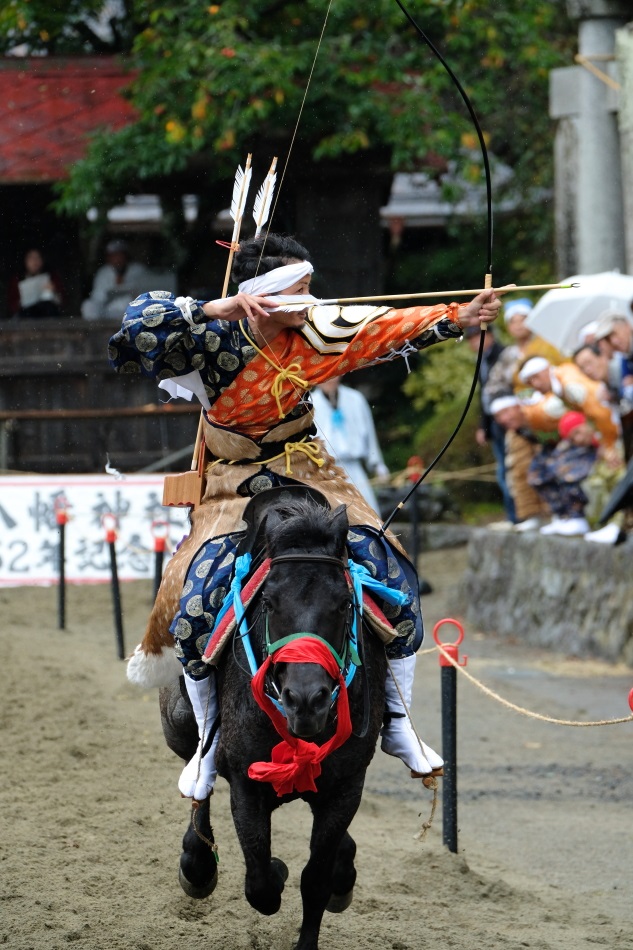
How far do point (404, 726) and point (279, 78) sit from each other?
989 centimetres

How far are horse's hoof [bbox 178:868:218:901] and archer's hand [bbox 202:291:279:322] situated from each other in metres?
2.15

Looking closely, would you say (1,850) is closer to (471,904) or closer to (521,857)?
(471,904)

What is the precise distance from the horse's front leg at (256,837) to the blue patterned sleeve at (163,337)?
1.44 metres

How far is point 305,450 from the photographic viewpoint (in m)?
→ 5.02

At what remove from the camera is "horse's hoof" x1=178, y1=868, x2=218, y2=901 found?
5273 millimetres

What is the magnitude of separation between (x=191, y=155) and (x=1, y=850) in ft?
35.0

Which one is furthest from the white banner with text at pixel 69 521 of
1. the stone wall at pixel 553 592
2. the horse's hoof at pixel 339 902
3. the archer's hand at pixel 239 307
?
the archer's hand at pixel 239 307

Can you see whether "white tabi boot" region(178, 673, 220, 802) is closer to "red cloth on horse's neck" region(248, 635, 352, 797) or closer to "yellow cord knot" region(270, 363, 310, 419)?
"red cloth on horse's neck" region(248, 635, 352, 797)

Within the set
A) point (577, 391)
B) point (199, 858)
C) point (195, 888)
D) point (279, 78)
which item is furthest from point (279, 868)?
point (279, 78)

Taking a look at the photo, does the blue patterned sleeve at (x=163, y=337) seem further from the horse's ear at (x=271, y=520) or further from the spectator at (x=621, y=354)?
the spectator at (x=621, y=354)

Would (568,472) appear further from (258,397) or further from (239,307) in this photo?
(239,307)

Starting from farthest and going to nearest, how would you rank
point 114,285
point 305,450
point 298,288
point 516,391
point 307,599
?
point 114,285, point 516,391, point 305,450, point 298,288, point 307,599

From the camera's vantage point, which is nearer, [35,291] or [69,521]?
[69,521]

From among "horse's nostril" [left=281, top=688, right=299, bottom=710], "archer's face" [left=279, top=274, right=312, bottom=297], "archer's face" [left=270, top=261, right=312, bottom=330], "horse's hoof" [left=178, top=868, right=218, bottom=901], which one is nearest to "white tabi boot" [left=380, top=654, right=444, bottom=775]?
"horse's hoof" [left=178, top=868, right=218, bottom=901]
